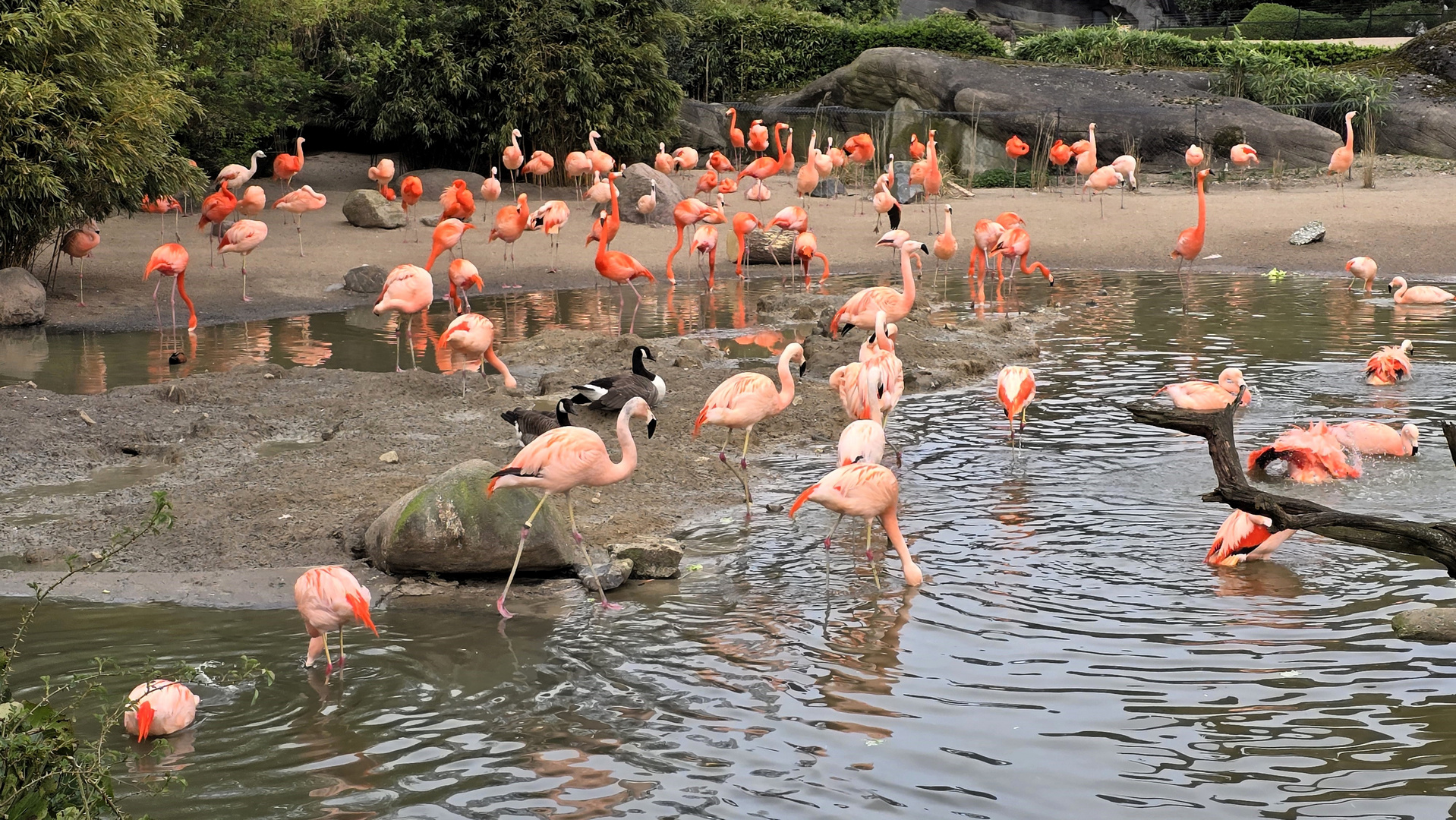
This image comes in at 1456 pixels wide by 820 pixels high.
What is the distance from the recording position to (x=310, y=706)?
15.8 ft

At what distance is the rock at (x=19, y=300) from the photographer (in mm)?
13391

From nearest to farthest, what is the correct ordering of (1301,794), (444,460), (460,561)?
1. (1301,794)
2. (460,561)
3. (444,460)

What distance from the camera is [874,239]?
19.0 meters

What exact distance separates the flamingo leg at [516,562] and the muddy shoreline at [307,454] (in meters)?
0.21

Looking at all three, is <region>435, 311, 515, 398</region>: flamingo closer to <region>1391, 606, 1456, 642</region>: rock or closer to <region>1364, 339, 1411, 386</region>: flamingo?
<region>1364, 339, 1411, 386</region>: flamingo

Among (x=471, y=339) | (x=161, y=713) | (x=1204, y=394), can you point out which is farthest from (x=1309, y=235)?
(x=161, y=713)

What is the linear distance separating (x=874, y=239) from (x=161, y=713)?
609 inches

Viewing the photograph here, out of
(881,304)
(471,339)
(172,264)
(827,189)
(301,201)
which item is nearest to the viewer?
(471,339)

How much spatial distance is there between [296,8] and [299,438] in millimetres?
12406

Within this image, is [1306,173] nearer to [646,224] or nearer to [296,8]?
[646,224]

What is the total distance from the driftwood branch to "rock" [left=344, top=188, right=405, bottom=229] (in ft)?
52.4

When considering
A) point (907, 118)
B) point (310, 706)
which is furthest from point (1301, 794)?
point (907, 118)

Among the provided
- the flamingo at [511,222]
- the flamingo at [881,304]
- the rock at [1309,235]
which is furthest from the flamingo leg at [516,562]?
the rock at [1309,235]

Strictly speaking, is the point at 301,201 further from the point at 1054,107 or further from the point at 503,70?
the point at 1054,107
